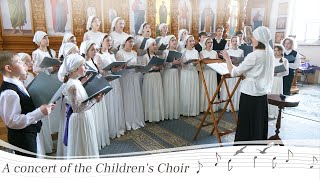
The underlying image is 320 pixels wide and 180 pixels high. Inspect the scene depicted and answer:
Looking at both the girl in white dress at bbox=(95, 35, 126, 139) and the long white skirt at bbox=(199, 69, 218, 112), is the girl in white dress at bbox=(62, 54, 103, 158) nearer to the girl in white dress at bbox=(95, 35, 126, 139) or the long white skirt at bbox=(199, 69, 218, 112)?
the girl in white dress at bbox=(95, 35, 126, 139)

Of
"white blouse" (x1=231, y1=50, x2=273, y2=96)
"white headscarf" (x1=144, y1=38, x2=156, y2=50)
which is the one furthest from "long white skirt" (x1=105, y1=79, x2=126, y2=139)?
"white blouse" (x1=231, y1=50, x2=273, y2=96)

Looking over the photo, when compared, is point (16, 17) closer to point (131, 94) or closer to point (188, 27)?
point (131, 94)

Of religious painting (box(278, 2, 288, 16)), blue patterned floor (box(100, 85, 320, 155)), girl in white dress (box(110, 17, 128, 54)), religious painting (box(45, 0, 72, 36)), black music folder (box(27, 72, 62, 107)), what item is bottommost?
blue patterned floor (box(100, 85, 320, 155))

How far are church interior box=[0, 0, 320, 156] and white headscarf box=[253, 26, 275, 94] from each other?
0.67 metres

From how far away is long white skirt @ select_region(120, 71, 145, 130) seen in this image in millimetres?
4492

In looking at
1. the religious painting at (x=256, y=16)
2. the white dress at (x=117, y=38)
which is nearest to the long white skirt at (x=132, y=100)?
the white dress at (x=117, y=38)

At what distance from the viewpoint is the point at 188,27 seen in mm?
8391

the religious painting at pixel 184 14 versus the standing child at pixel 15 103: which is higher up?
the religious painting at pixel 184 14

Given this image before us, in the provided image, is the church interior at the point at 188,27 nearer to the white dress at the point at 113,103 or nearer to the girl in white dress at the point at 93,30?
the white dress at the point at 113,103

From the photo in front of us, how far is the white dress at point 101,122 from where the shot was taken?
3652 mm

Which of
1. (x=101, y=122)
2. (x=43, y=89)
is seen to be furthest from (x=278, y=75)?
(x=43, y=89)

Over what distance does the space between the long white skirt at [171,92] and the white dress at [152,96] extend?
17cm

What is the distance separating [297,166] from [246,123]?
206cm

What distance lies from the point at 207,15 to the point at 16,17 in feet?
18.8
